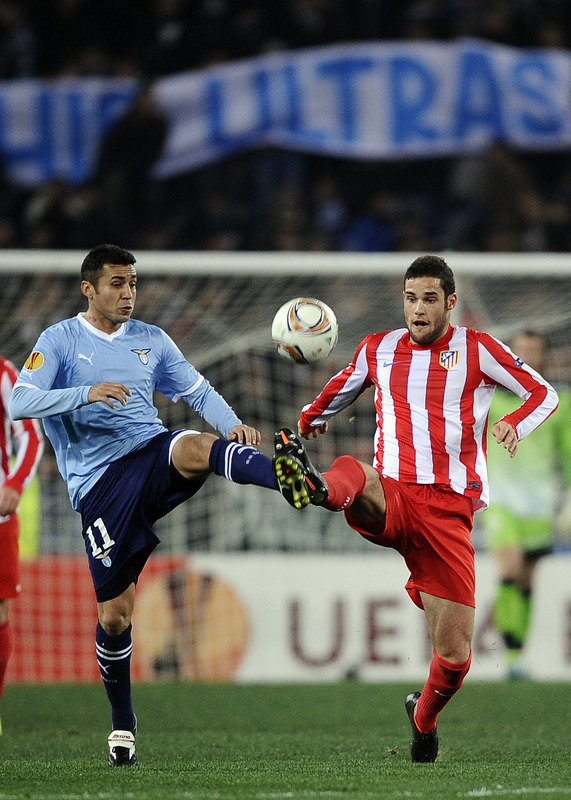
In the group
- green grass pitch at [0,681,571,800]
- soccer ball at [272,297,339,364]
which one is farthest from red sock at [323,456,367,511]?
green grass pitch at [0,681,571,800]

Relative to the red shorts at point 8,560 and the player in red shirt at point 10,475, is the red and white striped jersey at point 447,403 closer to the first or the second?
the player in red shirt at point 10,475

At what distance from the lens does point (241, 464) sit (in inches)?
190

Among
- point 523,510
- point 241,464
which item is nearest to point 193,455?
point 241,464

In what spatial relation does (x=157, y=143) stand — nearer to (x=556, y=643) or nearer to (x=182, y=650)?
(x=182, y=650)

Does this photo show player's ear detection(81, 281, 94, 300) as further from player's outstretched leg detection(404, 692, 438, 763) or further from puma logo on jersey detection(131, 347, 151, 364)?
player's outstretched leg detection(404, 692, 438, 763)

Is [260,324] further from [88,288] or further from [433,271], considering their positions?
[433,271]

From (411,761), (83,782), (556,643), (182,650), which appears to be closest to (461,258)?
(556,643)

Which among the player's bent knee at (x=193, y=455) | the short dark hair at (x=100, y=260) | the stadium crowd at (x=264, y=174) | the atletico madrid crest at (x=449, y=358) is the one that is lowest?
the player's bent knee at (x=193, y=455)

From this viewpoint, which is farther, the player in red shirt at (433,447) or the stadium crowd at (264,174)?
the stadium crowd at (264,174)

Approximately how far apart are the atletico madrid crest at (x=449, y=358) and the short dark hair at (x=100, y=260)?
1.42 m

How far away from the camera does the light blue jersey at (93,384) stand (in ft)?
17.4

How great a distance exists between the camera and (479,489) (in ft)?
17.3

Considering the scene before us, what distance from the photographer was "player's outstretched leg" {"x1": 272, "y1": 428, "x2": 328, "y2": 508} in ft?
15.0

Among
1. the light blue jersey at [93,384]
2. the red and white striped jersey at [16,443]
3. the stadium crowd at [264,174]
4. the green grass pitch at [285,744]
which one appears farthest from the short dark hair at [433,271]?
the stadium crowd at [264,174]
